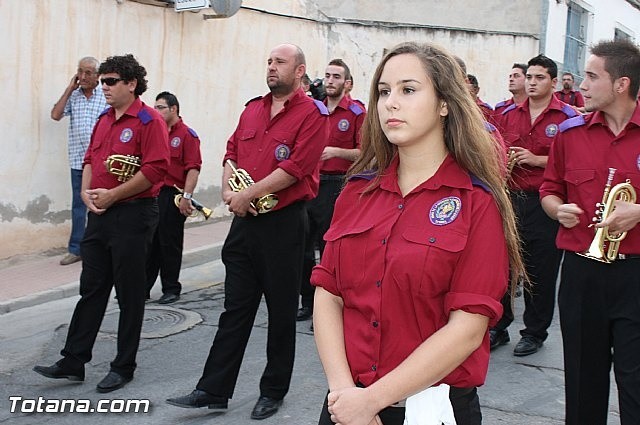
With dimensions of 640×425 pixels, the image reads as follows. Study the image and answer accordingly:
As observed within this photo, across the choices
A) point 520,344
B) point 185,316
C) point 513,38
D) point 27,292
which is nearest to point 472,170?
point 520,344

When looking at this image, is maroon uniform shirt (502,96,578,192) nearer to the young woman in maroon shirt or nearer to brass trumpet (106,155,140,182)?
brass trumpet (106,155,140,182)

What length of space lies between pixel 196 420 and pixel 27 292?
12.6 ft

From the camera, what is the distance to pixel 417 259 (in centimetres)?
235

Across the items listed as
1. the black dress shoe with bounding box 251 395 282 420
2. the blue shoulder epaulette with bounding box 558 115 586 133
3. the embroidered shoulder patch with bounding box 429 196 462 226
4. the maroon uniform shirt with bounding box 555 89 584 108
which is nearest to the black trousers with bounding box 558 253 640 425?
the blue shoulder epaulette with bounding box 558 115 586 133

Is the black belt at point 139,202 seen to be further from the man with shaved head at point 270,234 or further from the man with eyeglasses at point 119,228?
the man with shaved head at point 270,234

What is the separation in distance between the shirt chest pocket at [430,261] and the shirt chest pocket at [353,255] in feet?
0.32

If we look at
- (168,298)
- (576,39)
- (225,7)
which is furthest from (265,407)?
(576,39)

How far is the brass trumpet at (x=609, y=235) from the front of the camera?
155 inches

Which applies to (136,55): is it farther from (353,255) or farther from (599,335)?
(353,255)

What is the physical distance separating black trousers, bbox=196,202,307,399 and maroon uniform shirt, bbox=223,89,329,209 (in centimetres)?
20

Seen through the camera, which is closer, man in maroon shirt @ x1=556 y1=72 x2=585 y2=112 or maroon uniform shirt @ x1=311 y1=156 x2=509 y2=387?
maroon uniform shirt @ x1=311 y1=156 x2=509 y2=387

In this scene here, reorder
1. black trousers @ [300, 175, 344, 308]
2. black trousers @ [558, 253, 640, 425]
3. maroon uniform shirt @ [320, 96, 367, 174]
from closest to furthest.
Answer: black trousers @ [558, 253, 640, 425] < black trousers @ [300, 175, 344, 308] < maroon uniform shirt @ [320, 96, 367, 174]

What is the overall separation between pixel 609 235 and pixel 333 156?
12.5 feet

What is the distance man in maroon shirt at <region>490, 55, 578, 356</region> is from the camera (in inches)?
247
